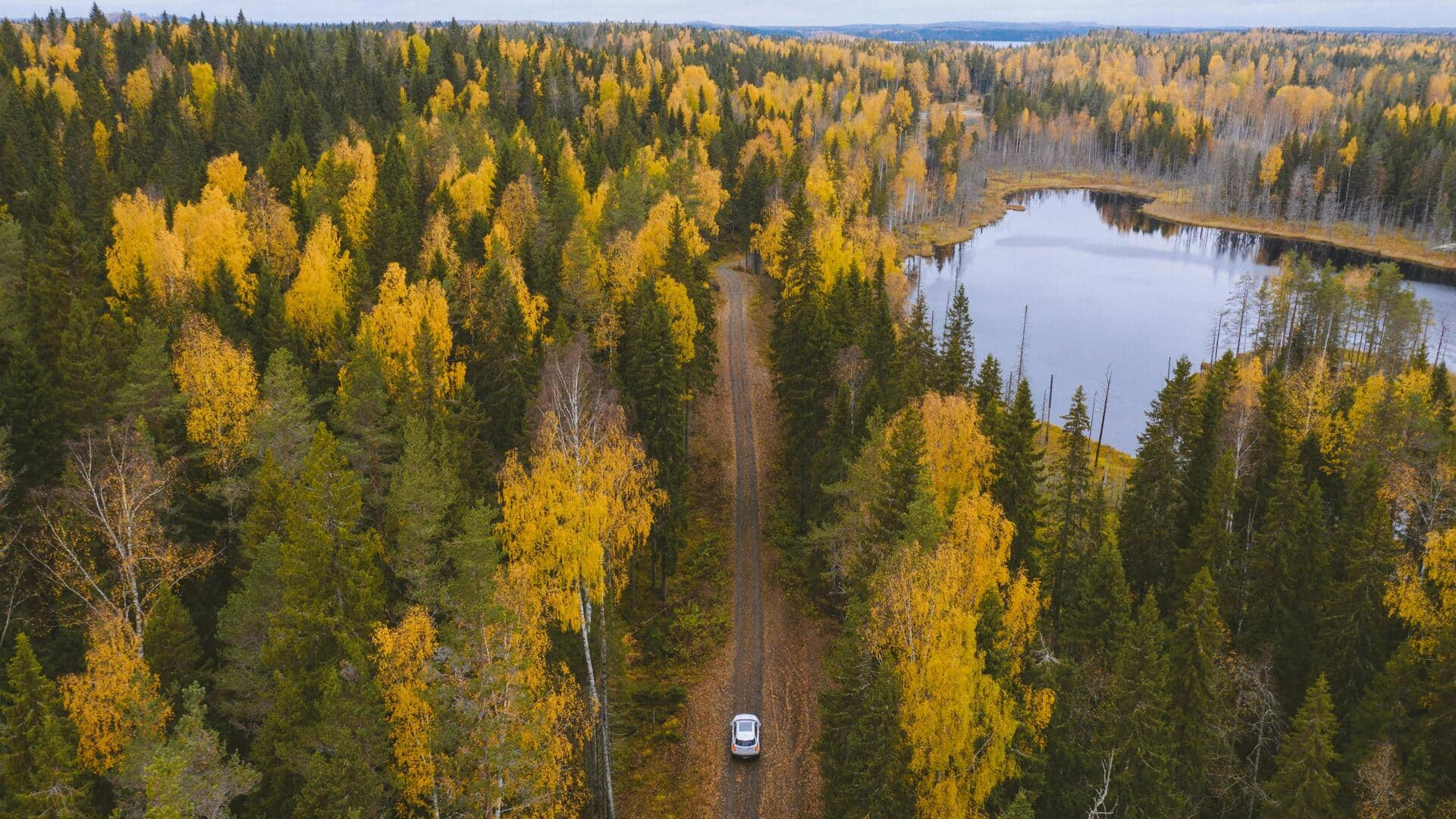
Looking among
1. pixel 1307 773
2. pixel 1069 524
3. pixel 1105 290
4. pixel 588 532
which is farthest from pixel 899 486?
pixel 1105 290

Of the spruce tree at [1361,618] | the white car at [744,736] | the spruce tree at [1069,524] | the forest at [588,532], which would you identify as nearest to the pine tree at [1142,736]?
the forest at [588,532]

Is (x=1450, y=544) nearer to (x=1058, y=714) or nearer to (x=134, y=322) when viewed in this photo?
(x=1058, y=714)

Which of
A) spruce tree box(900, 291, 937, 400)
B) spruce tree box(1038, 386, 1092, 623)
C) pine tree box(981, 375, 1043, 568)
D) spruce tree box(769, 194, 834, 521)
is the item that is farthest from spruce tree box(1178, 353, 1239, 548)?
spruce tree box(769, 194, 834, 521)

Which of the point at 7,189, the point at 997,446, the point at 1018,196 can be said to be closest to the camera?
the point at 997,446

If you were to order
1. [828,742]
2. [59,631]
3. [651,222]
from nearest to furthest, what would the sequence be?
[828,742]
[59,631]
[651,222]

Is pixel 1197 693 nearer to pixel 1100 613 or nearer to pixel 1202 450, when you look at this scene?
pixel 1100 613

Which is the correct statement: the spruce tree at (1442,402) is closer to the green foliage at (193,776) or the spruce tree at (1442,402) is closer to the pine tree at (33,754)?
the green foliage at (193,776)

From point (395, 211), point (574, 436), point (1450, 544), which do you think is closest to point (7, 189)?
point (395, 211)
